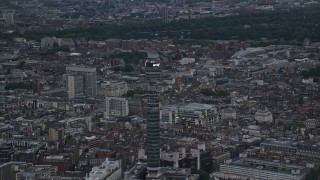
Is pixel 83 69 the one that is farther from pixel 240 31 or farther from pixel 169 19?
pixel 169 19

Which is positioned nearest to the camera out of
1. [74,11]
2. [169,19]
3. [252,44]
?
[252,44]

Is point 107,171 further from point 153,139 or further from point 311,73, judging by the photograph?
point 311,73

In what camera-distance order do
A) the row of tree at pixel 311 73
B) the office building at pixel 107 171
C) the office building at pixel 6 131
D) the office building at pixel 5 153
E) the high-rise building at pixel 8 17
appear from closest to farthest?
the office building at pixel 107 171 < the office building at pixel 5 153 < the office building at pixel 6 131 < the row of tree at pixel 311 73 < the high-rise building at pixel 8 17

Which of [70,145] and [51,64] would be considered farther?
[51,64]

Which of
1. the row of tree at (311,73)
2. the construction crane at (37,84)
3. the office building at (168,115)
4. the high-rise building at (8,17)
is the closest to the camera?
the office building at (168,115)

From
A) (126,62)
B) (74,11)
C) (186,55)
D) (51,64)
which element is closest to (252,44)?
(186,55)

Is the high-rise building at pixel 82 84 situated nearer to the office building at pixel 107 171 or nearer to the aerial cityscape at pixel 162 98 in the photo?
the aerial cityscape at pixel 162 98

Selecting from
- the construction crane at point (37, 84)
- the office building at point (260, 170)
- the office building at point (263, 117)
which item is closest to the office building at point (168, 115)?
the office building at point (263, 117)
